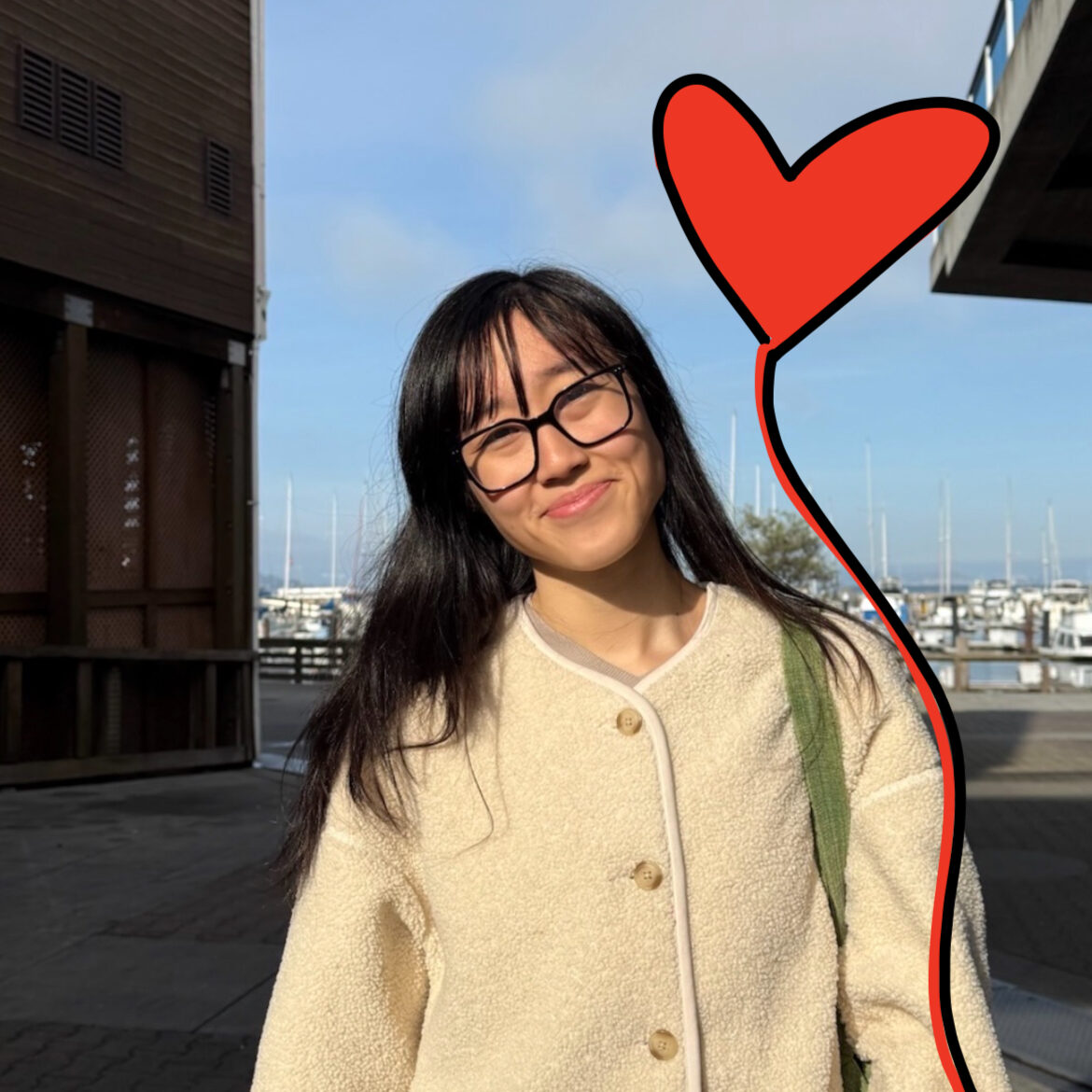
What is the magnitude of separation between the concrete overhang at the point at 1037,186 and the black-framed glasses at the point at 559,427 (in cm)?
542

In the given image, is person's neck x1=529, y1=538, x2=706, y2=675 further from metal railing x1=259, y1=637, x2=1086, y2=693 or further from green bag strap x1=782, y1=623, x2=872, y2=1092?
metal railing x1=259, y1=637, x2=1086, y2=693

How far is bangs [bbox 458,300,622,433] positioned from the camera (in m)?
1.81

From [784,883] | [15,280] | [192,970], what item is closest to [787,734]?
[784,883]

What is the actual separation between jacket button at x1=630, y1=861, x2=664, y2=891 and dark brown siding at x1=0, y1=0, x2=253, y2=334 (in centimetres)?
927

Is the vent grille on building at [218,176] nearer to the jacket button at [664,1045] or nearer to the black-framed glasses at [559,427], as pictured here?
the black-framed glasses at [559,427]

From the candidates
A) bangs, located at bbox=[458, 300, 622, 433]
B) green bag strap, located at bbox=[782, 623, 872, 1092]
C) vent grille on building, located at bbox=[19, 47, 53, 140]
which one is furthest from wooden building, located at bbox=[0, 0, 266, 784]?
green bag strap, located at bbox=[782, 623, 872, 1092]

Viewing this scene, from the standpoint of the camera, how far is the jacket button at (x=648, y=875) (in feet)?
5.45

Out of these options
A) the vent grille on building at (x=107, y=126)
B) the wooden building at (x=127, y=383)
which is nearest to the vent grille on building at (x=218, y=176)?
the wooden building at (x=127, y=383)

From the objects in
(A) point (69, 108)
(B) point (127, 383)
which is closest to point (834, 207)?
(A) point (69, 108)

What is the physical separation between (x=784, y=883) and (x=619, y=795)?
0.21 meters

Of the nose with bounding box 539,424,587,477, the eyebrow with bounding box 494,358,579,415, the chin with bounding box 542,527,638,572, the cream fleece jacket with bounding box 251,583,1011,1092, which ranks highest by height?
the eyebrow with bounding box 494,358,579,415

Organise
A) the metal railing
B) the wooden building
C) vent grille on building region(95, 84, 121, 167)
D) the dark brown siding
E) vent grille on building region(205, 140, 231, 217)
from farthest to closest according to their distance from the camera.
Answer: the metal railing
vent grille on building region(205, 140, 231, 217)
vent grille on building region(95, 84, 121, 167)
the wooden building
the dark brown siding

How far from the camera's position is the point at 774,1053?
1.65 meters

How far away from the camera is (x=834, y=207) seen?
1.29 meters
